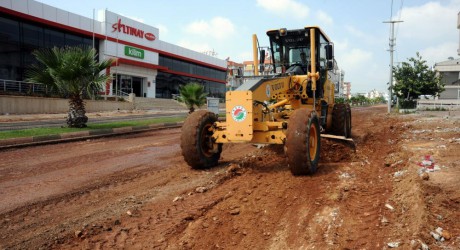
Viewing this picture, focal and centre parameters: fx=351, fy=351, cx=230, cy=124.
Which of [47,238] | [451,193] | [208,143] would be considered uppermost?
[208,143]


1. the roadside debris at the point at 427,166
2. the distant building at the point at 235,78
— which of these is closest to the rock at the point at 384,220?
the roadside debris at the point at 427,166

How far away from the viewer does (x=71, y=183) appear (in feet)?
21.4

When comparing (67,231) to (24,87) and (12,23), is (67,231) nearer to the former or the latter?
(24,87)

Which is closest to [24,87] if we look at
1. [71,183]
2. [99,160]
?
[99,160]

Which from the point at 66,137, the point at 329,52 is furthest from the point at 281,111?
the point at 66,137

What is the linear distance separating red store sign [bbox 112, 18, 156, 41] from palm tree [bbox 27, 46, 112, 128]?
1099 inches

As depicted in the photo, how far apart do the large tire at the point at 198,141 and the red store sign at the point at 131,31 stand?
3719 centimetres

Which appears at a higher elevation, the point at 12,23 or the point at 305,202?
the point at 12,23

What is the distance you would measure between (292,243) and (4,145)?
416 inches

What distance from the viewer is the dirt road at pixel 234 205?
3830 mm

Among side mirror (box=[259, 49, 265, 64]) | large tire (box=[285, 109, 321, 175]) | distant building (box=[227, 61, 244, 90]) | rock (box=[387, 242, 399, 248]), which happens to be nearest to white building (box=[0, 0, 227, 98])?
side mirror (box=[259, 49, 265, 64])

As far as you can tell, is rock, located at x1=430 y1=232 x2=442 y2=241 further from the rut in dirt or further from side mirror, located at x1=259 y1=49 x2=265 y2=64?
side mirror, located at x1=259 y1=49 x2=265 y2=64

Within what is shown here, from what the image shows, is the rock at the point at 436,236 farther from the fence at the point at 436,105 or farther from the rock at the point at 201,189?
the fence at the point at 436,105

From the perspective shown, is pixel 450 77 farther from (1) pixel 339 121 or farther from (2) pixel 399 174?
(2) pixel 399 174
